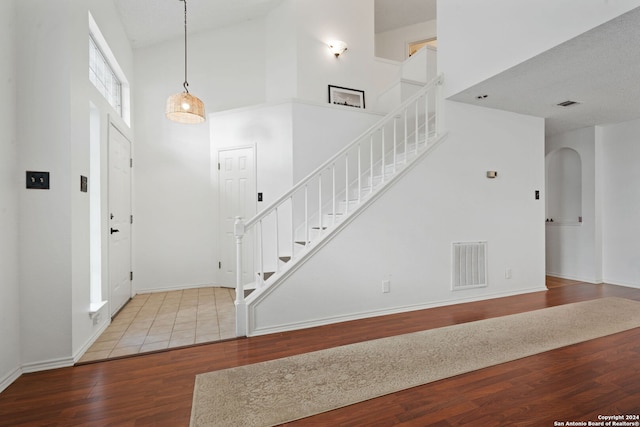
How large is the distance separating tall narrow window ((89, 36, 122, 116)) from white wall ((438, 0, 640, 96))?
3.94m

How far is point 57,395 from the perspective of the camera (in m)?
1.99

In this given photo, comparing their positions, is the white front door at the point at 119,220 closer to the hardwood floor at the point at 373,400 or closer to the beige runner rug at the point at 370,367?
the hardwood floor at the point at 373,400

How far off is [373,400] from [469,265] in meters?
2.74

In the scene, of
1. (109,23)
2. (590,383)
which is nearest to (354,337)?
(590,383)

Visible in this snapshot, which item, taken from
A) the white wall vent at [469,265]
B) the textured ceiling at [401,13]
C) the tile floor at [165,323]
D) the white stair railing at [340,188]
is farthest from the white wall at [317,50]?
the tile floor at [165,323]

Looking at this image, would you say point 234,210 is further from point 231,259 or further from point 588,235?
point 588,235

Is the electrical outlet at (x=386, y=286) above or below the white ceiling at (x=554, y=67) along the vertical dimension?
below

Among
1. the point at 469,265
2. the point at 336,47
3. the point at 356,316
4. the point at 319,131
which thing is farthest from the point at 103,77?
the point at 469,265

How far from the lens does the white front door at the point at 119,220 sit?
353 cm

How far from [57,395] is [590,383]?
3435mm

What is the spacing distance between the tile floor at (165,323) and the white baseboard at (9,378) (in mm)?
373

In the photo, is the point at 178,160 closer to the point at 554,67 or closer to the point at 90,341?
the point at 90,341

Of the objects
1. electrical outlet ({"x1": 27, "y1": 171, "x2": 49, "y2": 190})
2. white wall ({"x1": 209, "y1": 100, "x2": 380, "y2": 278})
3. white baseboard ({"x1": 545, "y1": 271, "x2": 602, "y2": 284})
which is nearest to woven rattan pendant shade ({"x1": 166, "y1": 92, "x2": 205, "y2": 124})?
white wall ({"x1": 209, "y1": 100, "x2": 380, "y2": 278})

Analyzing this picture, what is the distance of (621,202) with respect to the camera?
16.1ft
